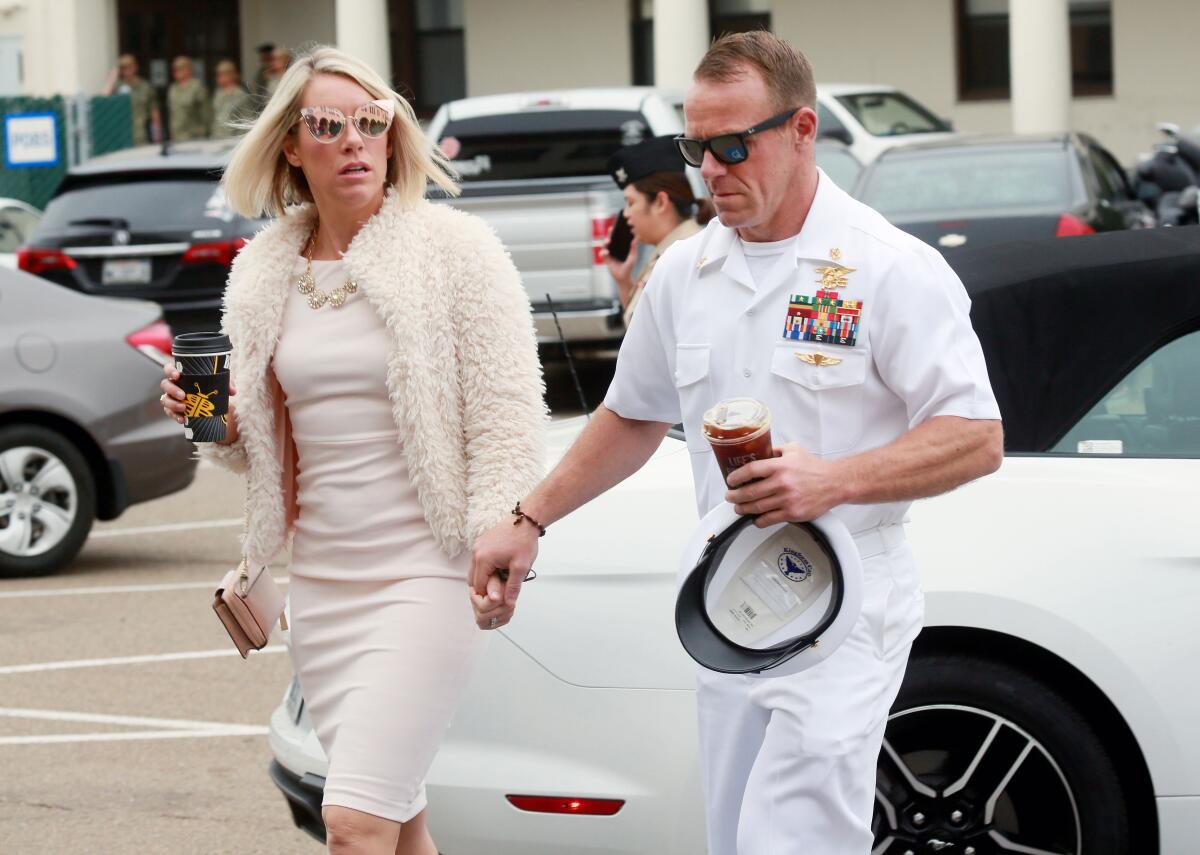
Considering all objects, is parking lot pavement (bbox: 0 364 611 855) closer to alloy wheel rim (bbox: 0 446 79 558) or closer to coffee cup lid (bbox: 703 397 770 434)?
alloy wheel rim (bbox: 0 446 79 558)

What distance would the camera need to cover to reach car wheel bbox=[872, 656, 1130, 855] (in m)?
4.06

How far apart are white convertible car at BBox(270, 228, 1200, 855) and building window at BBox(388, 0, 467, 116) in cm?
2462

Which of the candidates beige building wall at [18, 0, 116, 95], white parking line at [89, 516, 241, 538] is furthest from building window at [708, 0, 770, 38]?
white parking line at [89, 516, 241, 538]

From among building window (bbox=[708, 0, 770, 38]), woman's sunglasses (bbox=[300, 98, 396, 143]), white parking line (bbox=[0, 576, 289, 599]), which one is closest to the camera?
woman's sunglasses (bbox=[300, 98, 396, 143])

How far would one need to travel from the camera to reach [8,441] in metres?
9.24

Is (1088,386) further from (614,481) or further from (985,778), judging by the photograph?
(614,481)

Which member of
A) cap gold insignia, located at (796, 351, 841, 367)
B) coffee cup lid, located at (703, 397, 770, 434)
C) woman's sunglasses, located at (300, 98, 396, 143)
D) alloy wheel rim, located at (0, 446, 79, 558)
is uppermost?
woman's sunglasses, located at (300, 98, 396, 143)

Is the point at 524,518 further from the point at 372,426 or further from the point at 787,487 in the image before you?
the point at 787,487

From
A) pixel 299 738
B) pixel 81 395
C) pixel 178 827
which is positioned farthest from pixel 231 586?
pixel 81 395

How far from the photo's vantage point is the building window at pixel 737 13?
1044 inches

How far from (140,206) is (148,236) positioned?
11.2 inches

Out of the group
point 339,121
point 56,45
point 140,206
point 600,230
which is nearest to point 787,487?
point 339,121

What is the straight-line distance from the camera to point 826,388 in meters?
3.12

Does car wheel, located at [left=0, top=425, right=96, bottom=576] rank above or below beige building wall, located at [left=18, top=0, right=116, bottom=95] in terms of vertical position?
below
